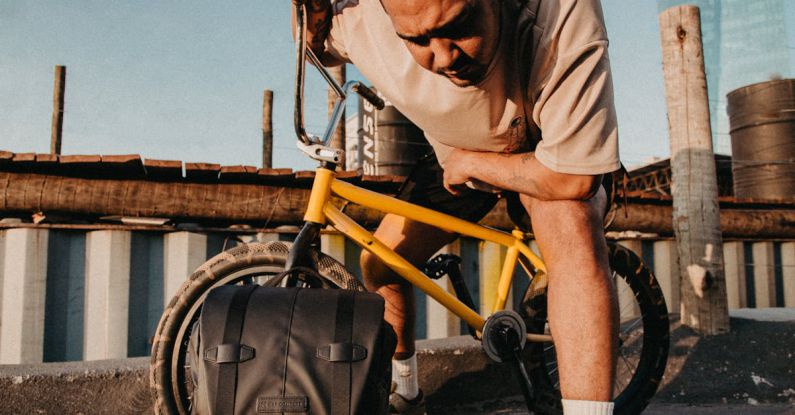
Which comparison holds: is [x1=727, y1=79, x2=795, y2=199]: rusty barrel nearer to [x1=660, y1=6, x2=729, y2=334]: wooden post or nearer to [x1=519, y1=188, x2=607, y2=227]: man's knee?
[x1=660, y1=6, x2=729, y2=334]: wooden post

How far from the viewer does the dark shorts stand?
198 cm

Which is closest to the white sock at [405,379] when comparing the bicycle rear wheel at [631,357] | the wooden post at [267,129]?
the bicycle rear wheel at [631,357]

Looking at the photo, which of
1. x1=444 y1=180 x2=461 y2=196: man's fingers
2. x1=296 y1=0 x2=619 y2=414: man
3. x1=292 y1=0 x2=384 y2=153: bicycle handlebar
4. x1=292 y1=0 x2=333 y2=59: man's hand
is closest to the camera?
x1=296 y1=0 x2=619 y2=414: man

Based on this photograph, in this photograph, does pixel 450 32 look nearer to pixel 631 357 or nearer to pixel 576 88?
pixel 576 88

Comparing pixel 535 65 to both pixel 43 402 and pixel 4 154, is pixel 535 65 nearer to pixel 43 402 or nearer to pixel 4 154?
pixel 43 402

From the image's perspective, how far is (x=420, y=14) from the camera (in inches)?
48.7

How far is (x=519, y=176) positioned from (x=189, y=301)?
1055 millimetres

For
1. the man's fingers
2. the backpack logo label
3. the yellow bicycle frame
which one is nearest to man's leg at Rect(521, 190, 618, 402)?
the man's fingers

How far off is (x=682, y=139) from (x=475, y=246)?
135cm

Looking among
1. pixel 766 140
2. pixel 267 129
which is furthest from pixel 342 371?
pixel 267 129

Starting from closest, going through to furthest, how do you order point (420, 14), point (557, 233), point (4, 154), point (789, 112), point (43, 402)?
point (420, 14) → point (557, 233) → point (43, 402) → point (4, 154) → point (789, 112)

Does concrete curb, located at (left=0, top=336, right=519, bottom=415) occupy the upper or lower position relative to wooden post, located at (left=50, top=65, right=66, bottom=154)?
lower

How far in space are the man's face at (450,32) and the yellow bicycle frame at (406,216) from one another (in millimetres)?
566

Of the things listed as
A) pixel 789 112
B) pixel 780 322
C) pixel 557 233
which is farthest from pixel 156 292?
pixel 789 112
